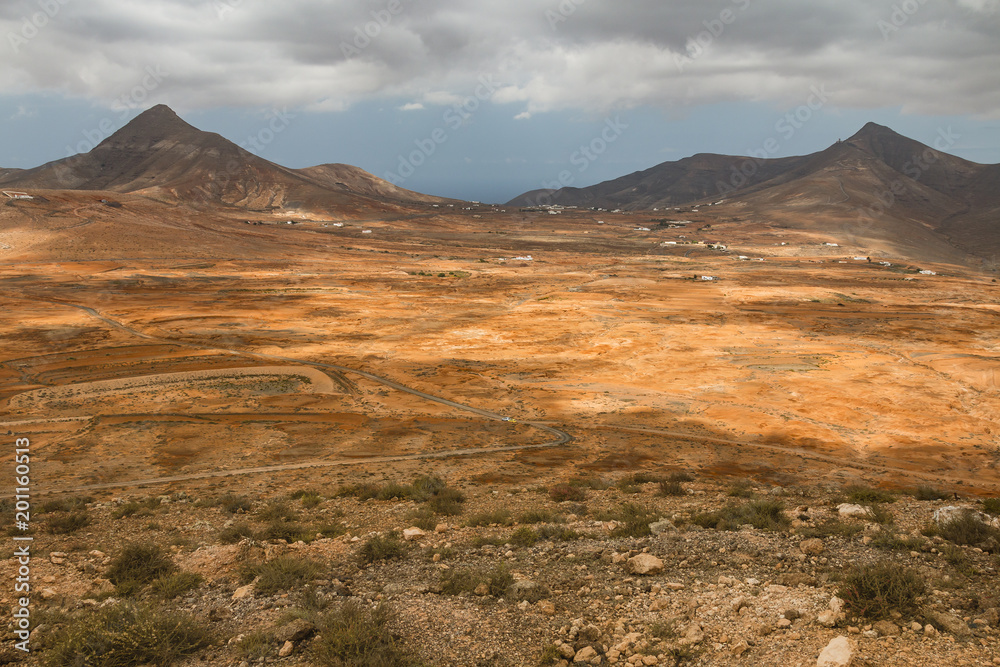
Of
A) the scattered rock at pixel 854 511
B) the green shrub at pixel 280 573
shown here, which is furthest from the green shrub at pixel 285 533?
the scattered rock at pixel 854 511

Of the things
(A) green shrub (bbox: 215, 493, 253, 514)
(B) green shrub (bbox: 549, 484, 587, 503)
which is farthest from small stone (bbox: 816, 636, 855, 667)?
(A) green shrub (bbox: 215, 493, 253, 514)

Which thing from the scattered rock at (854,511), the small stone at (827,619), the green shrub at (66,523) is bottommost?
the green shrub at (66,523)

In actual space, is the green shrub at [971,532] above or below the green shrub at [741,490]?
above

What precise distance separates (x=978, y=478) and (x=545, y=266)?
2484 inches

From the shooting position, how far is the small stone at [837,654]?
687cm

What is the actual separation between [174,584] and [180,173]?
16574 centimetres

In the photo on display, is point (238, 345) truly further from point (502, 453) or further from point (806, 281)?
point (806, 281)

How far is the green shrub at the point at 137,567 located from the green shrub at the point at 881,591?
1145 centimetres

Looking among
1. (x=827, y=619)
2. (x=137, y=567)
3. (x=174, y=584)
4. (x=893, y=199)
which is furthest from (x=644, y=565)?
(x=893, y=199)

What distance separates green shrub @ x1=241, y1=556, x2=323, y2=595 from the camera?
962cm

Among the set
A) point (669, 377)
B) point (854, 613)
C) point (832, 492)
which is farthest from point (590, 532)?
point (669, 377)

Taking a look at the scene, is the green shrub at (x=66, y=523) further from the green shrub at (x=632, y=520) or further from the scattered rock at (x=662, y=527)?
the scattered rock at (x=662, y=527)

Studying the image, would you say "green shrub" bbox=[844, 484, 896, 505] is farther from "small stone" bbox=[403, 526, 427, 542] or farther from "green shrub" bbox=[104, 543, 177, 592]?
"green shrub" bbox=[104, 543, 177, 592]

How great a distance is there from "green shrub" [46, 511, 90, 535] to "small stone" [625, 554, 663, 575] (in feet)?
38.7
